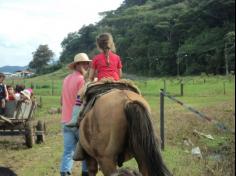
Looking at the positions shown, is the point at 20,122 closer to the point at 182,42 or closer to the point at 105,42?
the point at 105,42

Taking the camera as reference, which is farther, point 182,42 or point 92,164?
point 182,42

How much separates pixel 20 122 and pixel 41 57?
118159mm

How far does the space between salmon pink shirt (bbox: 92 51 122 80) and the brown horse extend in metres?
0.79

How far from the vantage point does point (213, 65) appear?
227ft

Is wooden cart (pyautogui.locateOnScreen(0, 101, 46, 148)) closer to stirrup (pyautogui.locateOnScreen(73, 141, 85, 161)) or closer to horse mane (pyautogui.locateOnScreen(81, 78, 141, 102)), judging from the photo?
stirrup (pyautogui.locateOnScreen(73, 141, 85, 161))

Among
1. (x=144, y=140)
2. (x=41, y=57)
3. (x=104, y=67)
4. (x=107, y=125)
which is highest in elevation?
(x=41, y=57)

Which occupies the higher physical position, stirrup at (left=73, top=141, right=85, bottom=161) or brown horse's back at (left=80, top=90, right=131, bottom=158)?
brown horse's back at (left=80, top=90, right=131, bottom=158)

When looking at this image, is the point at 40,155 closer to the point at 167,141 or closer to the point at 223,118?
the point at 167,141

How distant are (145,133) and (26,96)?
25.9ft

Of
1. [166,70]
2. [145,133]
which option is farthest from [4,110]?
[166,70]

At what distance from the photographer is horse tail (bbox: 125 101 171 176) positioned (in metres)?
6.07

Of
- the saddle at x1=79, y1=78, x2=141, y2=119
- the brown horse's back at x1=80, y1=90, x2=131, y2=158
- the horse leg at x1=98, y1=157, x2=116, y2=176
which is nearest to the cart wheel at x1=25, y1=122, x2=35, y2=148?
the saddle at x1=79, y1=78, x2=141, y2=119

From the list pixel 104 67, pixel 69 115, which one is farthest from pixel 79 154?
pixel 104 67

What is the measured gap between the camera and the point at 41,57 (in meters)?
130
